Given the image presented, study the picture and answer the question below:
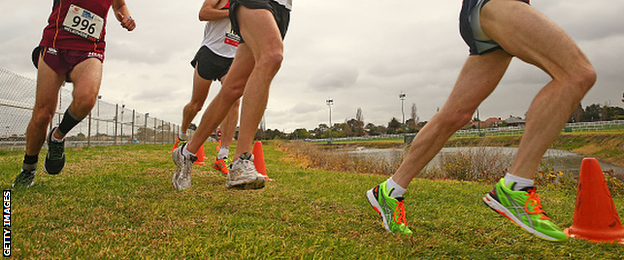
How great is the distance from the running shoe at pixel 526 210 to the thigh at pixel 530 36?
2.11ft

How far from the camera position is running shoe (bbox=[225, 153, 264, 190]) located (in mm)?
2367

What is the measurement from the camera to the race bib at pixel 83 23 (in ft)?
10.1

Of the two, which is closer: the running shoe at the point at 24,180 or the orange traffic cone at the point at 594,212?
the orange traffic cone at the point at 594,212

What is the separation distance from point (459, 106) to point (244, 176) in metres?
1.45

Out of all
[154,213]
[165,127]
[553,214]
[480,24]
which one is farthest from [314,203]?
[165,127]

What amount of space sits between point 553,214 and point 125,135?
21352mm

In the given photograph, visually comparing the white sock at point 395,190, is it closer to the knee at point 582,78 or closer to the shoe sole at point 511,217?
the shoe sole at point 511,217

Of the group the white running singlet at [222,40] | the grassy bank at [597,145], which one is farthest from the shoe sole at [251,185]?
the grassy bank at [597,145]

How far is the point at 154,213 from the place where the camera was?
2.21 meters

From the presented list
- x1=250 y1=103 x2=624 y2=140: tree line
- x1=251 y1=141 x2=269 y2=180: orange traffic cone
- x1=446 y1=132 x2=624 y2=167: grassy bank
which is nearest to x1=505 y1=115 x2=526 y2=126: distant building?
x1=250 y1=103 x2=624 y2=140: tree line

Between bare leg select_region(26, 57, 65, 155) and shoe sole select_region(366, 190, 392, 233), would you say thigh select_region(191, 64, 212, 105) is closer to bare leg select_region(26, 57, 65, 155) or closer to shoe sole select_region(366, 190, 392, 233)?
bare leg select_region(26, 57, 65, 155)

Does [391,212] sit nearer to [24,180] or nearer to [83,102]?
[83,102]

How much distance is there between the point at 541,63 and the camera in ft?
5.96

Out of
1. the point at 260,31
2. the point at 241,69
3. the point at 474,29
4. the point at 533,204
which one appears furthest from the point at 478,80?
the point at 241,69
